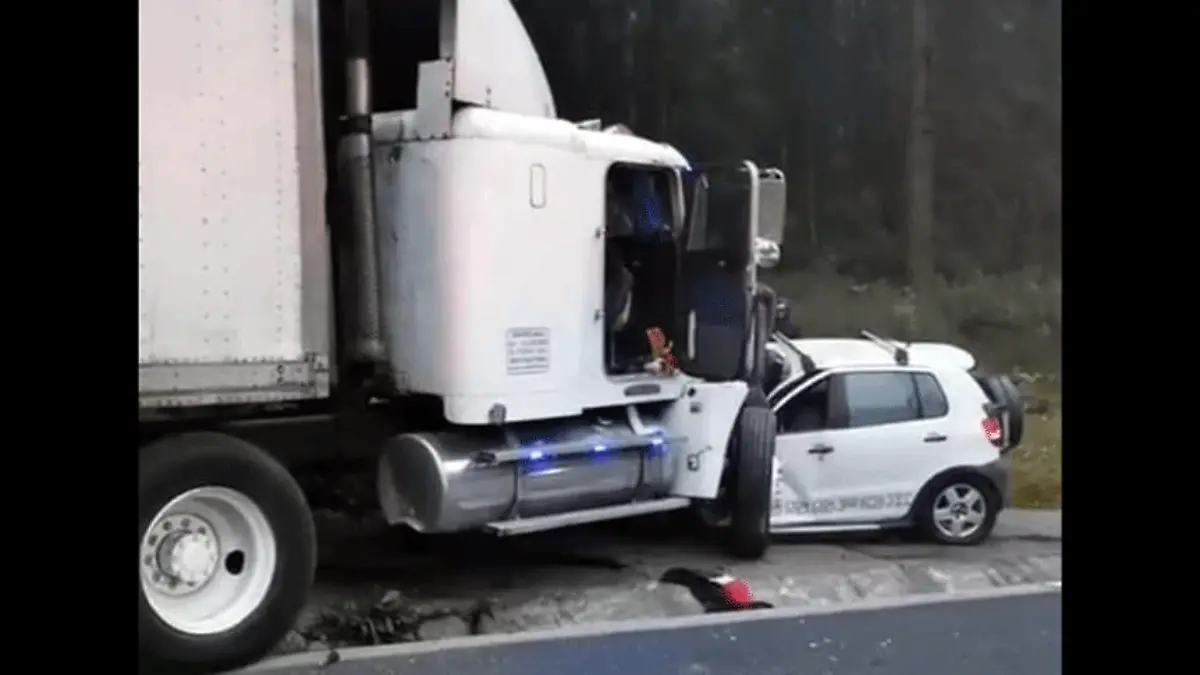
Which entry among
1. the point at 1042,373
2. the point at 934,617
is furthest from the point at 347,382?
the point at 1042,373

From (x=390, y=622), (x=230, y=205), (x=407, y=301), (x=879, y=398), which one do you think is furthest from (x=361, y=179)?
(x=879, y=398)

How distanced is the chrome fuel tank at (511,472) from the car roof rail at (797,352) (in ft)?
4.91

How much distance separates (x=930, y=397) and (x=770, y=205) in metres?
1.54

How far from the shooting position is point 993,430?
7.27 metres

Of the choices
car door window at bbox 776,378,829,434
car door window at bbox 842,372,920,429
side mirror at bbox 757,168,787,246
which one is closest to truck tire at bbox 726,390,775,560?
car door window at bbox 776,378,829,434

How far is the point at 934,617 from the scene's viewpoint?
5613mm

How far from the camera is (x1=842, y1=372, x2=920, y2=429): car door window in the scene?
23.2ft

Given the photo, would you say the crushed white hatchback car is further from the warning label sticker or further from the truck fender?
the warning label sticker

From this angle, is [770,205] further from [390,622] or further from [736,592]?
[390,622]

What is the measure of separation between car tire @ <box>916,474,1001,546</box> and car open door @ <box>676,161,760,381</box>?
148 cm
